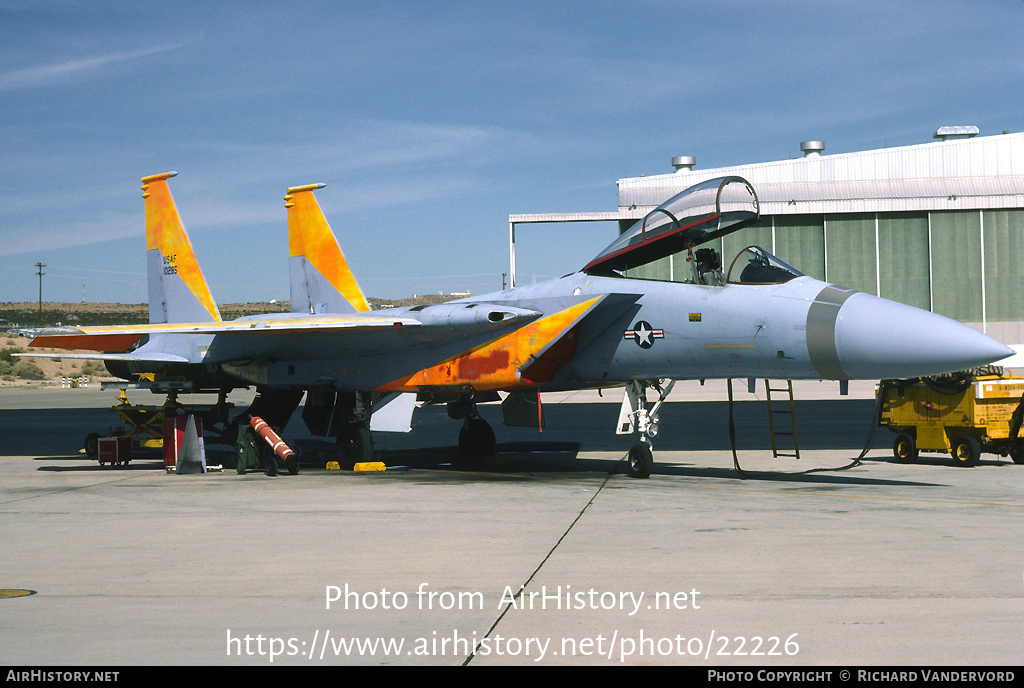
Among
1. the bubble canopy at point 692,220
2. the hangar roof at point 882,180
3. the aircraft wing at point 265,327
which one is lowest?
the aircraft wing at point 265,327

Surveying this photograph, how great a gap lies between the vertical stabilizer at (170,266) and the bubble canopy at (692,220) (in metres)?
8.75

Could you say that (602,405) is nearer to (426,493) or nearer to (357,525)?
(426,493)

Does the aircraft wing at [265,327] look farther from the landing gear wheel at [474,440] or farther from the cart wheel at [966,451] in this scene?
the cart wheel at [966,451]

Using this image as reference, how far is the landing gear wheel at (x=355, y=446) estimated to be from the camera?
13992 millimetres

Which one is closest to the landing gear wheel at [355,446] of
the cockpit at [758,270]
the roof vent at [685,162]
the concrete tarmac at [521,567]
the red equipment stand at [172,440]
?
the concrete tarmac at [521,567]

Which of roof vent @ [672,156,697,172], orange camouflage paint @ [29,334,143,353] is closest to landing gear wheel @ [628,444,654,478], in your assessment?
orange camouflage paint @ [29,334,143,353]

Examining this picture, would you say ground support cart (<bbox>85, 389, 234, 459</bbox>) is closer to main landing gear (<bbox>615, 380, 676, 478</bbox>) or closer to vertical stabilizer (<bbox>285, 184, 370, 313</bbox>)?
vertical stabilizer (<bbox>285, 184, 370, 313</bbox>)

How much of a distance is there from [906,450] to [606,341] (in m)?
5.17

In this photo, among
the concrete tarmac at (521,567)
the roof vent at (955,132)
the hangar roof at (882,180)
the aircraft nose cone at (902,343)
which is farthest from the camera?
the roof vent at (955,132)

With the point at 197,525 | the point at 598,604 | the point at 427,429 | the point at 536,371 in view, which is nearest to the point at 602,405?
the point at 427,429

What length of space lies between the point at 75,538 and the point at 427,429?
14.3 m

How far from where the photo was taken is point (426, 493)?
35.6 ft

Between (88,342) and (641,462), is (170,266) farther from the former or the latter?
(641,462)

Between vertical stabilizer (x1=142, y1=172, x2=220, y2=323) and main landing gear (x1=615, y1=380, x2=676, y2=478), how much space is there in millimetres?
8782
